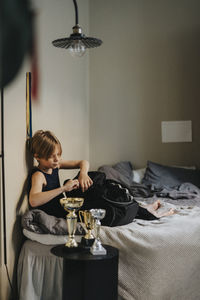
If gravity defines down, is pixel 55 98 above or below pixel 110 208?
above

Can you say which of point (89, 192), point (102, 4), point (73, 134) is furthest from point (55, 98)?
point (102, 4)

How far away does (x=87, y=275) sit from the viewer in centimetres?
189

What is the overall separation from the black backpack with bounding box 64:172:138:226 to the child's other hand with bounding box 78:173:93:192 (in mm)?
22

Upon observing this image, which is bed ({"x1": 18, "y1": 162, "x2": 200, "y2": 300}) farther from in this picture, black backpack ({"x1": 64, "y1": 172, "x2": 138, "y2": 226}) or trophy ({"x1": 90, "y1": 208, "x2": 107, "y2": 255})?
trophy ({"x1": 90, "y1": 208, "x2": 107, "y2": 255})

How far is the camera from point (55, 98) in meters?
3.19

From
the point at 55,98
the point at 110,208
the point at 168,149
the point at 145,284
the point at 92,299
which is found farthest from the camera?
the point at 168,149

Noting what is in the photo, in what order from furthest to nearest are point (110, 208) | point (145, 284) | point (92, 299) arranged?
point (110, 208)
point (145, 284)
point (92, 299)

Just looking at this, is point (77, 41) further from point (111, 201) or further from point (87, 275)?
point (87, 275)

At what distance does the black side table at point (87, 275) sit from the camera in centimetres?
189

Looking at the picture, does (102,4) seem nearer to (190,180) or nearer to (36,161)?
(190,180)

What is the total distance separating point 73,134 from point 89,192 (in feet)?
4.63

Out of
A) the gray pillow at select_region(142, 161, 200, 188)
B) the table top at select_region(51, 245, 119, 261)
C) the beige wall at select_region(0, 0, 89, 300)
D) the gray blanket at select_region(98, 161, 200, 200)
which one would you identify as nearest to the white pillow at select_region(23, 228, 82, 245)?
the beige wall at select_region(0, 0, 89, 300)

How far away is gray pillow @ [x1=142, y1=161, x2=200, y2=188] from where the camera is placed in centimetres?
391

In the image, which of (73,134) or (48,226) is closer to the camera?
(48,226)
